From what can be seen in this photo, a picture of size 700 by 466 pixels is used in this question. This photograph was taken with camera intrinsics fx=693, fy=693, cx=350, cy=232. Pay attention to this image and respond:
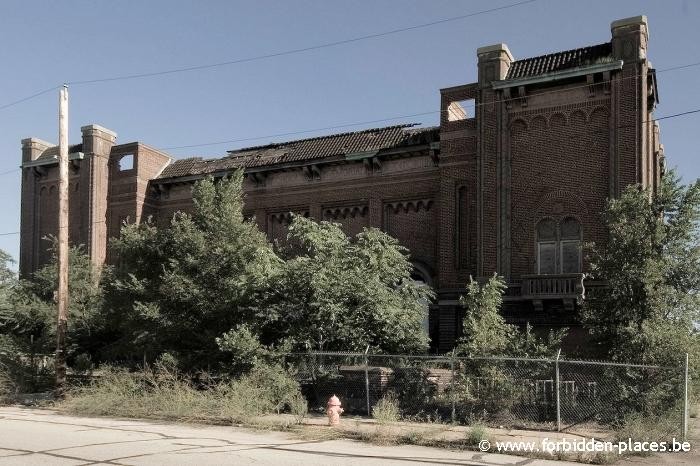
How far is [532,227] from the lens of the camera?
23859mm

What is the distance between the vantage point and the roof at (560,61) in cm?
2328

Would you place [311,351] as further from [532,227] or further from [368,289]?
[532,227]

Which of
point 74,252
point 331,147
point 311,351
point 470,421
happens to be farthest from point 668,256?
point 74,252

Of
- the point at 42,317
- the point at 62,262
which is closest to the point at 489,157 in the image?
the point at 62,262

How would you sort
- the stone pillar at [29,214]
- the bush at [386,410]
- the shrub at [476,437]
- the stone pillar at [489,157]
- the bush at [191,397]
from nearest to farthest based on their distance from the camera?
1. the shrub at [476,437]
2. the bush at [386,410]
3. the bush at [191,397]
4. the stone pillar at [489,157]
5. the stone pillar at [29,214]

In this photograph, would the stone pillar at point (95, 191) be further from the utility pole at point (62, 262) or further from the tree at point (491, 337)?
the tree at point (491, 337)

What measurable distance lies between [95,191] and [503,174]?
772 inches

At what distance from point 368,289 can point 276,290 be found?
2.55 meters

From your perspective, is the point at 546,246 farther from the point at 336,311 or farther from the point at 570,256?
the point at 336,311

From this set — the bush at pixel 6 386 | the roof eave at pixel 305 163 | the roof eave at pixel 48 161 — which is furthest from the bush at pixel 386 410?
the roof eave at pixel 48 161

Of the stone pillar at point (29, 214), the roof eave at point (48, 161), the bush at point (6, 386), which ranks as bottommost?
the bush at point (6, 386)

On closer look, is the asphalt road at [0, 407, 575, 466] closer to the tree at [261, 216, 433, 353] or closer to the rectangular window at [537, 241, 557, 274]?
the tree at [261, 216, 433, 353]

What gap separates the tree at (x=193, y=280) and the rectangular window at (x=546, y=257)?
30.1ft

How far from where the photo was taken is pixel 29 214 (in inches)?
1409
